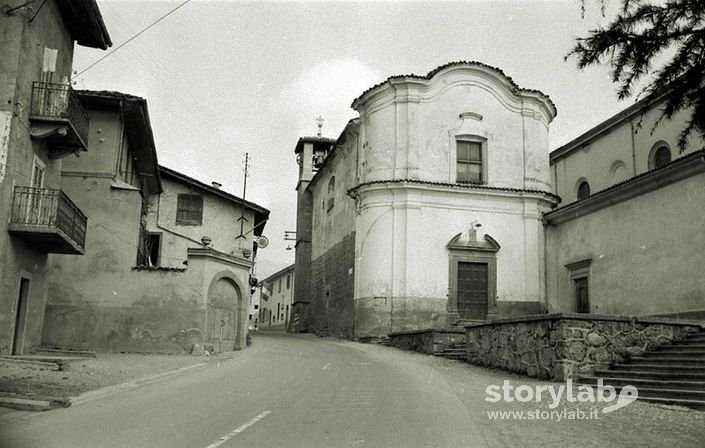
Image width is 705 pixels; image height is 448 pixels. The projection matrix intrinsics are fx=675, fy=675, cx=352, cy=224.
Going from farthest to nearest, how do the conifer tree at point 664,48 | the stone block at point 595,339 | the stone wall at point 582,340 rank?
1. the stone block at point 595,339
2. the stone wall at point 582,340
3. the conifer tree at point 664,48

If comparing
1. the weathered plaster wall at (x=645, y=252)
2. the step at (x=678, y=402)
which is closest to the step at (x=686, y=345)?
the step at (x=678, y=402)

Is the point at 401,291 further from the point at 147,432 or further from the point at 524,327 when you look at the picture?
the point at 147,432

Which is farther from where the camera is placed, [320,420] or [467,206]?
[467,206]

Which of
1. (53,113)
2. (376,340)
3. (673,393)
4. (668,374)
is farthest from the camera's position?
(376,340)

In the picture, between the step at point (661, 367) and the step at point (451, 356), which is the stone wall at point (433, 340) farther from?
the step at point (661, 367)

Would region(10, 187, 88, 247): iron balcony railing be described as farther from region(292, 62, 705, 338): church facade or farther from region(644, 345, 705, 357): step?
region(644, 345, 705, 357): step

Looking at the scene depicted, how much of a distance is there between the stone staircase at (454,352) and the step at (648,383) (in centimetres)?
714

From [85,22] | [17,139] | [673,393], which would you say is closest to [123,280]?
[17,139]

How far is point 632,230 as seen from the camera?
23031mm

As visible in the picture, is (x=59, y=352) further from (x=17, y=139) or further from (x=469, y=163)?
(x=469, y=163)

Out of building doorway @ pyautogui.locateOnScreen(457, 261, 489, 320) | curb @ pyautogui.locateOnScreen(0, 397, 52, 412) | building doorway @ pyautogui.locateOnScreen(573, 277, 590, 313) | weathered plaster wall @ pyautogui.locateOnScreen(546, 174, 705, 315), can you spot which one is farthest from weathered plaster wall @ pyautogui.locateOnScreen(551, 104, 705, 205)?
curb @ pyautogui.locateOnScreen(0, 397, 52, 412)

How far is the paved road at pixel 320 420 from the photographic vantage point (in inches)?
300

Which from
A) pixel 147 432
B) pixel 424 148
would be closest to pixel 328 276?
pixel 424 148

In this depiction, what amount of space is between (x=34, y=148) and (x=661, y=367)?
15.2 meters
